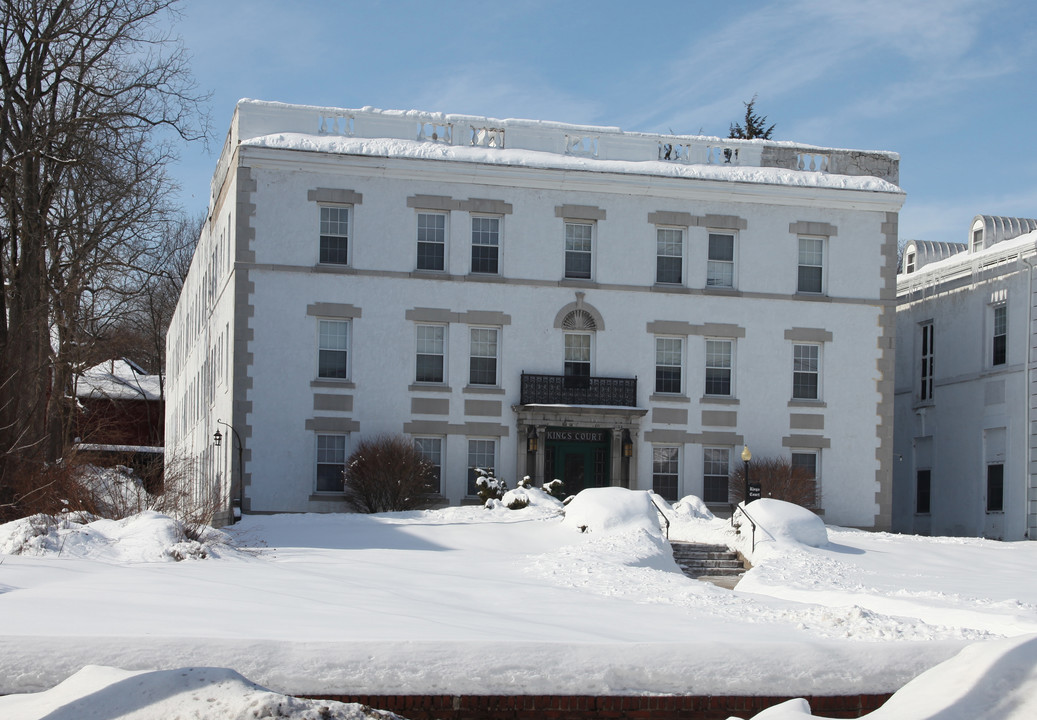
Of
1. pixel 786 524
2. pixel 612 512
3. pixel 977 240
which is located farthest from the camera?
pixel 977 240

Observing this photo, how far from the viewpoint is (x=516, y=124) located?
30.2 m

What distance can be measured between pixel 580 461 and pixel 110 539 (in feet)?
50.0

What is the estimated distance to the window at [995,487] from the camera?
3219cm

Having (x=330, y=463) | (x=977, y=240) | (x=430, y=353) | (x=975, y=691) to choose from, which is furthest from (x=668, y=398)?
(x=975, y=691)

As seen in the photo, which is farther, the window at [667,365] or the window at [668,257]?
the window at [668,257]

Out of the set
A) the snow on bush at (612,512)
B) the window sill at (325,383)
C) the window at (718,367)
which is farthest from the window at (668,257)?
the snow on bush at (612,512)

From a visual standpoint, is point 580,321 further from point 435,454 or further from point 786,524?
point 786,524

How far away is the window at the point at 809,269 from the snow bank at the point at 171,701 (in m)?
25.6

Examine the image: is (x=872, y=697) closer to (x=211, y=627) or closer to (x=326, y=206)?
(x=211, y=627)

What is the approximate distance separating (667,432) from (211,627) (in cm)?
2034

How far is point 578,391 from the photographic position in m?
29.4

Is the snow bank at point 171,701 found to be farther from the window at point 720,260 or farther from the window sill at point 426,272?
the window at point 720,260

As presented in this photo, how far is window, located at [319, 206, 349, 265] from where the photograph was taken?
94.6ft

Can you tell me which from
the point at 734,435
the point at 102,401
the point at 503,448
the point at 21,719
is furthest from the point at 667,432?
the point at 102,401
